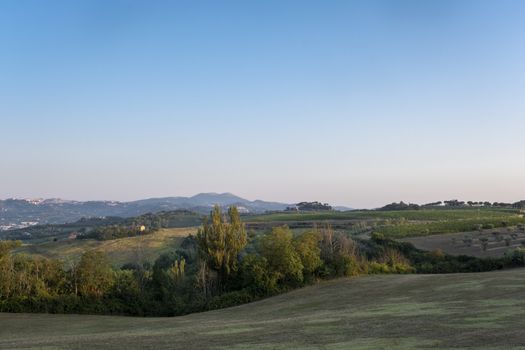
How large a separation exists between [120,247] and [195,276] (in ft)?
157

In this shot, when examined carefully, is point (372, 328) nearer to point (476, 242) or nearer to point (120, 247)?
point (476, 242)

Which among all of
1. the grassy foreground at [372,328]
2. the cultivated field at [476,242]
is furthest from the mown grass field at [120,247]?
the grassy foreground at [372,328]

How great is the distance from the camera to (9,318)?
1483 inches

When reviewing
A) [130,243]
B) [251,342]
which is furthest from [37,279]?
[130,243]

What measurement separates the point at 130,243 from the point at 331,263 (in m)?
55.8

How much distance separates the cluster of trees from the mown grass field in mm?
31973

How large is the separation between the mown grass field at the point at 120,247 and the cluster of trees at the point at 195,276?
32.0 meters

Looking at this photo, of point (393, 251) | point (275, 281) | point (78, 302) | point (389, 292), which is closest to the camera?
point (389, 292)

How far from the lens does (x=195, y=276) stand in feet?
164

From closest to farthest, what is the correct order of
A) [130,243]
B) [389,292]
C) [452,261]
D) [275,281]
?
[389,292] → [275,281] → [452,261] → [130,243]

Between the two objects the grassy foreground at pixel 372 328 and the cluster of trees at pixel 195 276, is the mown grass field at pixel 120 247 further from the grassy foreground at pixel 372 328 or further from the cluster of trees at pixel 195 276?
the grassy foreground at pixel 372 328

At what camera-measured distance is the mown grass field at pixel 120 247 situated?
278 feet

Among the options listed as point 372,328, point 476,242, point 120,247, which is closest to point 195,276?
point 372,328

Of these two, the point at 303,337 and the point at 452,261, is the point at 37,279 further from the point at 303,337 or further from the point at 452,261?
the point at 452,261
